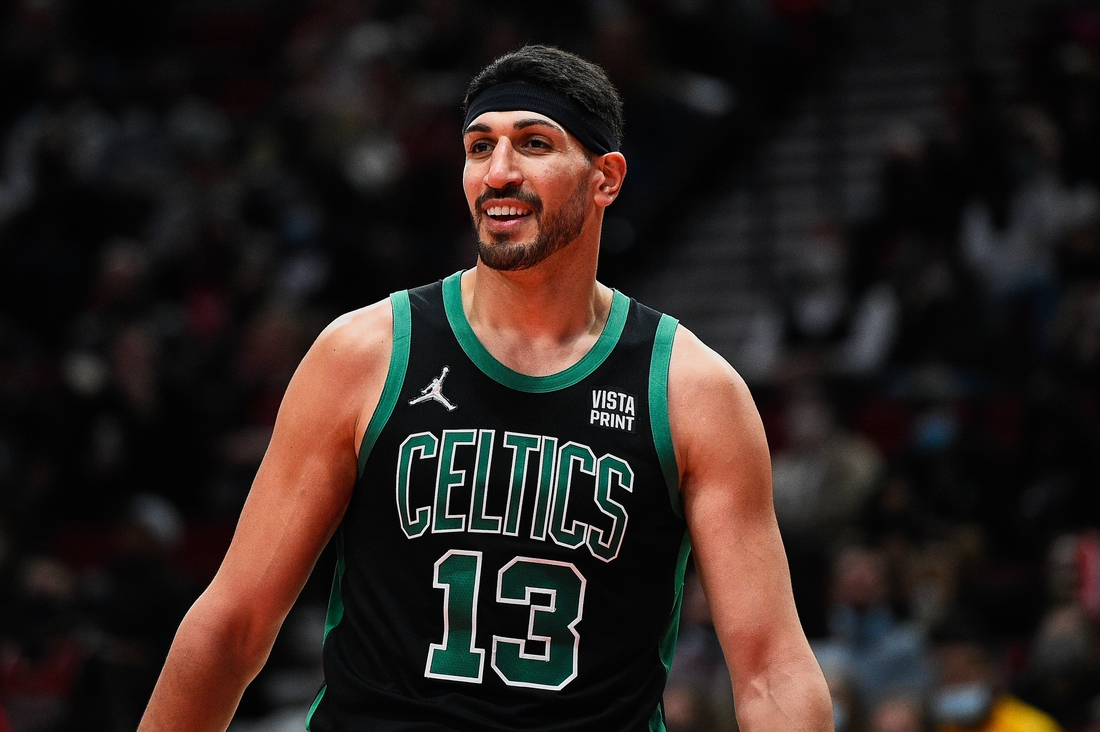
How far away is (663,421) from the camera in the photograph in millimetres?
3385

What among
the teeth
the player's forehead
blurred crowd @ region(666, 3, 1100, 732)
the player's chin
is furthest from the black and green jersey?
blurred crowd @ region(666, 3, 1100, 732)

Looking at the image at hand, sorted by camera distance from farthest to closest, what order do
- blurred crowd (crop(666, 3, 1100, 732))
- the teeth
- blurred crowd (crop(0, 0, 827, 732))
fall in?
blurred crowd (crop(0, 0, 827, 732)), blurred crowd (crop(666, 3, 1100, 732)), the teeth

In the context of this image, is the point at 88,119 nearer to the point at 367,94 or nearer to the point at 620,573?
the point at 367,94

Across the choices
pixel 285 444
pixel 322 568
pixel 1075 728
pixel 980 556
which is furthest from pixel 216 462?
pixel 285 444

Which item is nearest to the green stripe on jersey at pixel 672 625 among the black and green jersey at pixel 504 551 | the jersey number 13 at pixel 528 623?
the black and green jersey at pixel 504 551

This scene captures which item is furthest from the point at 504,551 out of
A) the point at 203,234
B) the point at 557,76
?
the point at 203,234

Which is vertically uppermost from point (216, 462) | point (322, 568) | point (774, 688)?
point (216, 462)

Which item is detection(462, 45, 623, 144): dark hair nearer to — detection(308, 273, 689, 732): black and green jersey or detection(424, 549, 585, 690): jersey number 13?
detection(308, 273, 689, 732): black and green jersey

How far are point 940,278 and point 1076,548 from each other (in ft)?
→ 7.90

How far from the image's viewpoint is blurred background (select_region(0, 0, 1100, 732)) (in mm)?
8172

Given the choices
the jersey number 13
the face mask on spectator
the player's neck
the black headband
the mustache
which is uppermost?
the black headband

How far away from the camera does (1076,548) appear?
25.3ft

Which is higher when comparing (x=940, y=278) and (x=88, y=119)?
(x=88, y=119)

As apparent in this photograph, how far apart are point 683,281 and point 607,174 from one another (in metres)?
8.69
